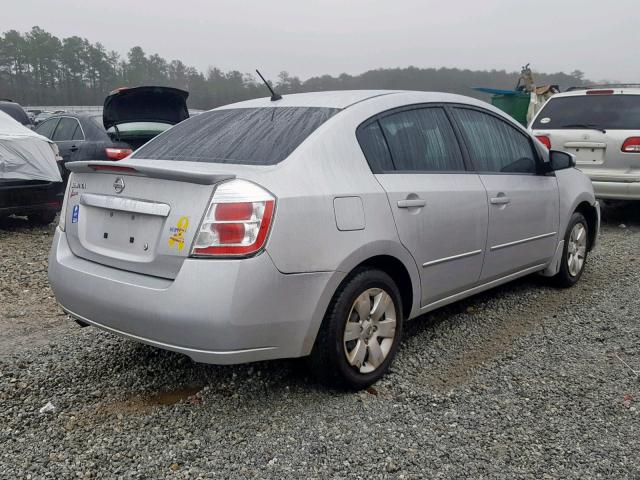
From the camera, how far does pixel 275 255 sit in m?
2.57

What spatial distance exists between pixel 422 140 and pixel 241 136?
1.07 m

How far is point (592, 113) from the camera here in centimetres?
759

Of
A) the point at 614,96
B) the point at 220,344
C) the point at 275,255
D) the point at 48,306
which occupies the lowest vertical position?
the point at 48,306

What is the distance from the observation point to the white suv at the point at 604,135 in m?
7.21

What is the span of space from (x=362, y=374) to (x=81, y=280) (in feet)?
4.81

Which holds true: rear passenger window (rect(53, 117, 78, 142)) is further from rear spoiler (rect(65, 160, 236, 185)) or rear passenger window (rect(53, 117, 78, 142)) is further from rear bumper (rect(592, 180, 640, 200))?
rear bumper (rect(592, 180, 640, 200))

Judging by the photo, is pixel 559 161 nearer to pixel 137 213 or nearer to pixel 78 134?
pixel 137 213

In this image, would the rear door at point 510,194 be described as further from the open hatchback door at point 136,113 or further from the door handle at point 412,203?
the open hatchback door at point 136,113

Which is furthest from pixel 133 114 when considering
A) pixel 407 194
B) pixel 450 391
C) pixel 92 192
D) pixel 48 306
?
pixel 450 391

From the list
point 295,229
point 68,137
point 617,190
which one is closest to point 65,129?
point 68,137

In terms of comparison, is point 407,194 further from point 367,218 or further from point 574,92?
point 574,92

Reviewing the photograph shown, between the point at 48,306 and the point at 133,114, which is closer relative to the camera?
the point at 48,306

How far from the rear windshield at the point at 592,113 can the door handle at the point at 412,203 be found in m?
5.16

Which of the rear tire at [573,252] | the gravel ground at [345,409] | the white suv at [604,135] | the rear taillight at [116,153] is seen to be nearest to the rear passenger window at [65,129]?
the rear taillight at [116,153]
